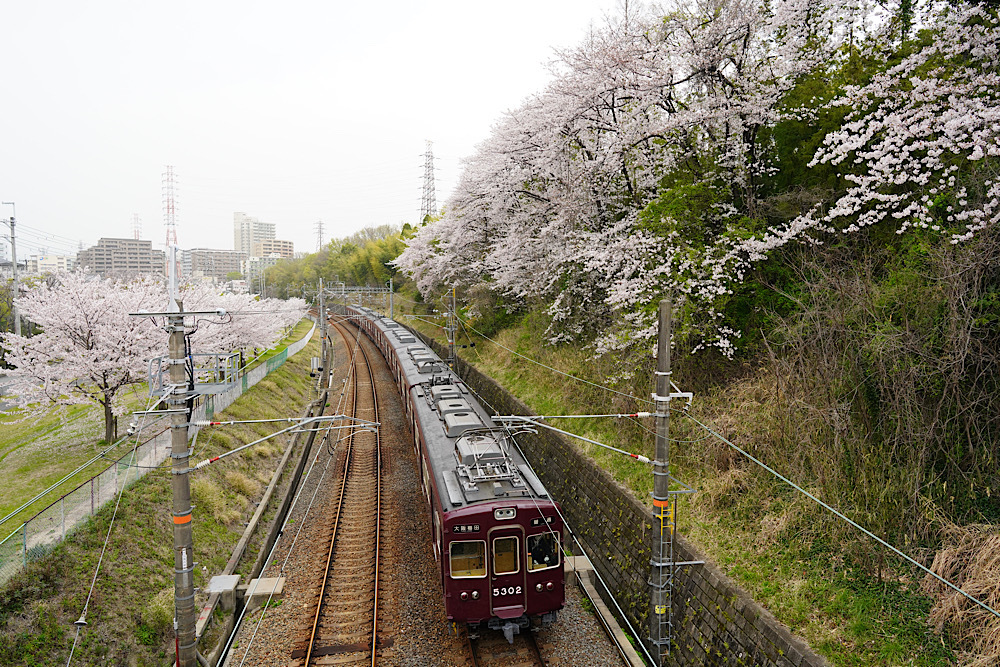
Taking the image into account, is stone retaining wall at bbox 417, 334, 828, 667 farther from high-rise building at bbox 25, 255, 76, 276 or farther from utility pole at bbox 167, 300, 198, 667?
high-rise building at bbox 25, 255, 76, 276

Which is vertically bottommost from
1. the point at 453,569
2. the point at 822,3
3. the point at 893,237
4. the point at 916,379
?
the point at 453,569

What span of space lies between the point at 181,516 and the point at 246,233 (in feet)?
587

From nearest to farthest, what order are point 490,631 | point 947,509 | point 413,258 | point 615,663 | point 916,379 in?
1. point 947,509
2. point 916,379
3. point 615,663
4. point 490,631
5. point 413,258

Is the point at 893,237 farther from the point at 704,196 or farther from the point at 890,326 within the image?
the point at 704,196

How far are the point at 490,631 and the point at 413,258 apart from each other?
81.1ft

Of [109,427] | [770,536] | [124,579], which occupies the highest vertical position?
[109,427]

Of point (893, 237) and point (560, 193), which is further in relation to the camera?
point (560, 193)

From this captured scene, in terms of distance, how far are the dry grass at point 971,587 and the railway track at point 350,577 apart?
718cm

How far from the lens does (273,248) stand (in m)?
167

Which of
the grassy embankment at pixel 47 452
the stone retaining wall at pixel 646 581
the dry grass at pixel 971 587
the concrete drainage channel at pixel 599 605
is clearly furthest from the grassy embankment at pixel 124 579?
the dry grass at pixel 971 587

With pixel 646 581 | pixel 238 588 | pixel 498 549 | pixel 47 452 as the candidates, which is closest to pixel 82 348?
pixel 47 452

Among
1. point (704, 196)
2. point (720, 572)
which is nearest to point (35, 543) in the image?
point (720, 572)

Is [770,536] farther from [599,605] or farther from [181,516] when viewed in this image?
[181,516]

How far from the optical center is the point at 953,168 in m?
7.11
